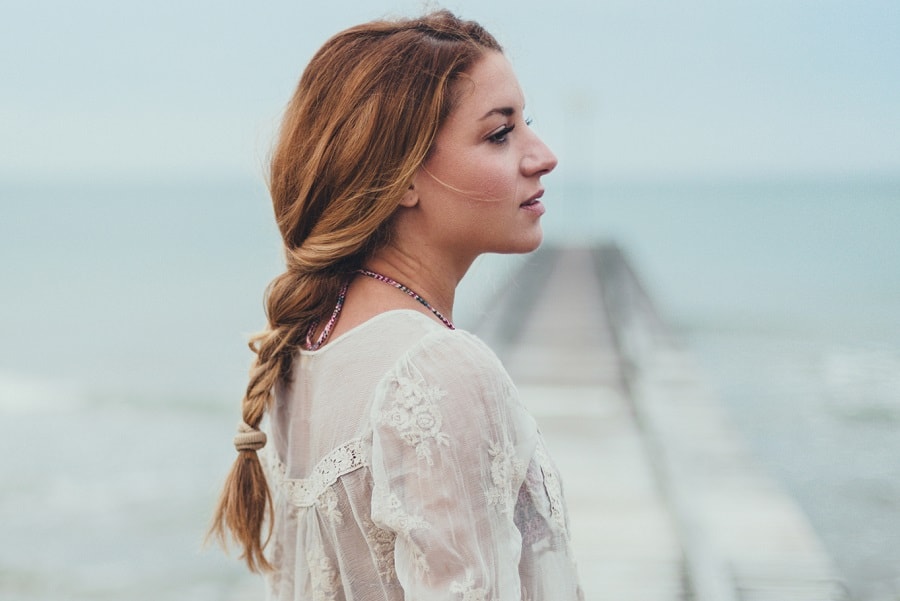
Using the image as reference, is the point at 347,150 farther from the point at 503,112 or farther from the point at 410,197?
the point at 503,112

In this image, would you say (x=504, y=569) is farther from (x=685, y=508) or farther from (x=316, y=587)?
(x=685, y=508)

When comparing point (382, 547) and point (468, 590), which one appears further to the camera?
point (382, 547)

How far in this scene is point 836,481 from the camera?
1198 cm

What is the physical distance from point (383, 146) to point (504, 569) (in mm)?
501

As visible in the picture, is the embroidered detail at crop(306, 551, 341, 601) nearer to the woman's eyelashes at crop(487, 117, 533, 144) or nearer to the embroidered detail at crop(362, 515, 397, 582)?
the embroidered detail at crop(362, 515, 397, 582)

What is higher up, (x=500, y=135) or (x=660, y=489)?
(x=660, y=489)

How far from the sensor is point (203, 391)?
18219 mm

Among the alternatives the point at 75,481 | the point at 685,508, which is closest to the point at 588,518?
the point at 685,508

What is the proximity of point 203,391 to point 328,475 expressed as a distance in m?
17.5

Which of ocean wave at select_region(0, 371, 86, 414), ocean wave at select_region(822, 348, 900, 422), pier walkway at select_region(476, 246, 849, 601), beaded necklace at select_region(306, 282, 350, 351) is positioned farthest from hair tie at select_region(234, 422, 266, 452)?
ocean wave at select_region(0, 371, 86, 414)

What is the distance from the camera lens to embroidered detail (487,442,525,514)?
110 centimetres

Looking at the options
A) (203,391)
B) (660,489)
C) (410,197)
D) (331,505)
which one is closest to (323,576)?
(331,505)

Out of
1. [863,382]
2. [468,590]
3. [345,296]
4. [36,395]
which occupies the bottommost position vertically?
[468,590]

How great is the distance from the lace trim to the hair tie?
11 centimetres
